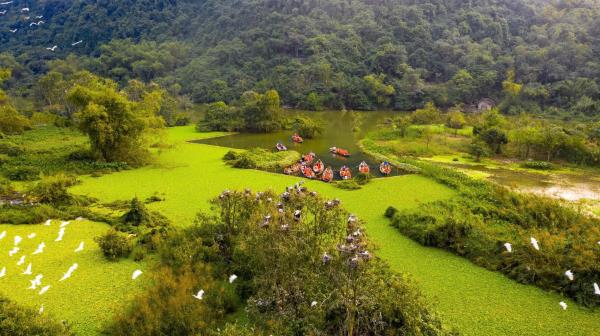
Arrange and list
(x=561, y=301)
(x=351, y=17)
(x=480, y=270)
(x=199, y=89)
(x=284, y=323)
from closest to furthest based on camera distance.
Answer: (x=284, y=323) → (x=561, y=301) → (x=480, y=270) → (x=199, y=89) → (x=351, y=17)

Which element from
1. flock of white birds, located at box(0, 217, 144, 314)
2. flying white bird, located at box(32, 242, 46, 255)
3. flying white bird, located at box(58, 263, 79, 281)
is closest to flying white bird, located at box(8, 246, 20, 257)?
flock of white birds, located at box(0, 217, 144, 314)

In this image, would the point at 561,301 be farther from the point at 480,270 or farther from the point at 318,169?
the point at 318,169

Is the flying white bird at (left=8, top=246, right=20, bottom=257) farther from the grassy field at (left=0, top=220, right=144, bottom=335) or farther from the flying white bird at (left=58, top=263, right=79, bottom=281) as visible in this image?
the flying white bird at (left=58, top=263, right=79, bottom=281)

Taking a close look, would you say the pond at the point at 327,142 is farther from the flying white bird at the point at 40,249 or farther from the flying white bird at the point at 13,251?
the flying white bird at the point at 13,251

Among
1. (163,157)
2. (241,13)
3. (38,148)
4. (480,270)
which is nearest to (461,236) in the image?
(480,270)

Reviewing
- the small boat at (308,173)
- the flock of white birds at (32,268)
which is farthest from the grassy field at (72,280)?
the small boat at (308,173)

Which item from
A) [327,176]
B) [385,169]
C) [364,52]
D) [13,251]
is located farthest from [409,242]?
[364,52]
